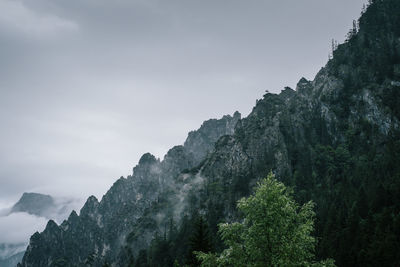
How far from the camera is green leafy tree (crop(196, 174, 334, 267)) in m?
19.0

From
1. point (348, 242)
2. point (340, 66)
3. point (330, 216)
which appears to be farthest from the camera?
point (340, 66)

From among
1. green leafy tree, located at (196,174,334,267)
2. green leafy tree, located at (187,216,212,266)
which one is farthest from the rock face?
green leafy tree, located at (196,174,334,267)

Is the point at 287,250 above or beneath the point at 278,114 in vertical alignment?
beneath

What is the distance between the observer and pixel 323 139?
163 metres

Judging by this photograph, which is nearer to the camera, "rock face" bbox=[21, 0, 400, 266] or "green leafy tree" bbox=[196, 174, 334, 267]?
"green leafy tree" bbox=[196, 174, 334, 267]

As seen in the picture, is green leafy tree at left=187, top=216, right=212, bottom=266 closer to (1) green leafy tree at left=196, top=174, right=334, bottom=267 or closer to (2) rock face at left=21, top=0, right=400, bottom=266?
(1) green leafy tree at left=196, top=174, right=334, bottom=267

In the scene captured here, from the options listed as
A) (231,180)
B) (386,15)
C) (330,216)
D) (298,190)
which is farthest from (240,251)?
(386,15)

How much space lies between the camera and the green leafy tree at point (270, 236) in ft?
62.4

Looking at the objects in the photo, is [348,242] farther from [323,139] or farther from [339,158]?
[323,139]

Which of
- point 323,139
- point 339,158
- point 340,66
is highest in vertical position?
point 340,66

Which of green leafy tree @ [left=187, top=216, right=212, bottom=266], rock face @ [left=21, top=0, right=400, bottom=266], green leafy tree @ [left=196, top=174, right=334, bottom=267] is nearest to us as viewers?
green leafy tree @ [left=196, top=174, right=334, bottom=267]

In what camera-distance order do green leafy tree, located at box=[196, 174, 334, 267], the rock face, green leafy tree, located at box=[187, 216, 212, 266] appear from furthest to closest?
1. the rock face
2. green leafy tree, located at box=[187, 216, 212, 266]
3. green leafy tree, located at box=[196, 174, 334, 267]

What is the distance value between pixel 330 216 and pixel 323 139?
76339 millimetres

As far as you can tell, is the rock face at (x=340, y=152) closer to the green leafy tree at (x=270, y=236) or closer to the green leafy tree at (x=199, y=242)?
the green leafy tree at (x=199, y=242)
